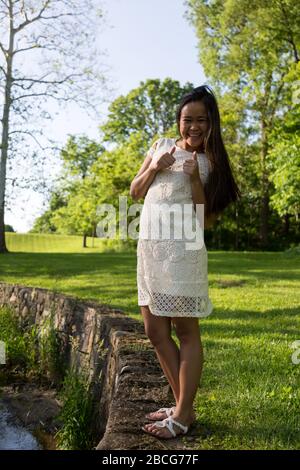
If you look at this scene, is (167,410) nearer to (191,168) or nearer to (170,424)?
(170,424)

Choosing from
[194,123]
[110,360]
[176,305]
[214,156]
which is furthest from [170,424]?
[110,360]

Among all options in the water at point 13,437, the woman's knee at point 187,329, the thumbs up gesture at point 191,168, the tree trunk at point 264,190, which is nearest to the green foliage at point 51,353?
the water at point 13,437

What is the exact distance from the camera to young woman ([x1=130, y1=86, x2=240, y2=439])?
2.71m

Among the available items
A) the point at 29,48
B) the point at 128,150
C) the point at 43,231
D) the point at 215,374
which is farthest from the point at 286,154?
the point at 43,231

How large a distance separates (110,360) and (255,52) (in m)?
19.6

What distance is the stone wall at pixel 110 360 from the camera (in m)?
2.84

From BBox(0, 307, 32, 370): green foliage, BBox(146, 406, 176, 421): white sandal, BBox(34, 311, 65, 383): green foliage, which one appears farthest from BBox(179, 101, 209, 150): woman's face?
BBox(0, 307, 32, 370): green foliage

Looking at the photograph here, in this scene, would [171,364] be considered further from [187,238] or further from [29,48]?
[29,48]

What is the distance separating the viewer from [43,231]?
52.2 metres

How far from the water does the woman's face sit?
3221 mm

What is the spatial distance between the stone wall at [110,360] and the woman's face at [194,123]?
140 cm

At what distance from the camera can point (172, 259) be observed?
8.86 ft

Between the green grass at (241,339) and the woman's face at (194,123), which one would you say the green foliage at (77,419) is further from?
the woman's face at (194,123)
